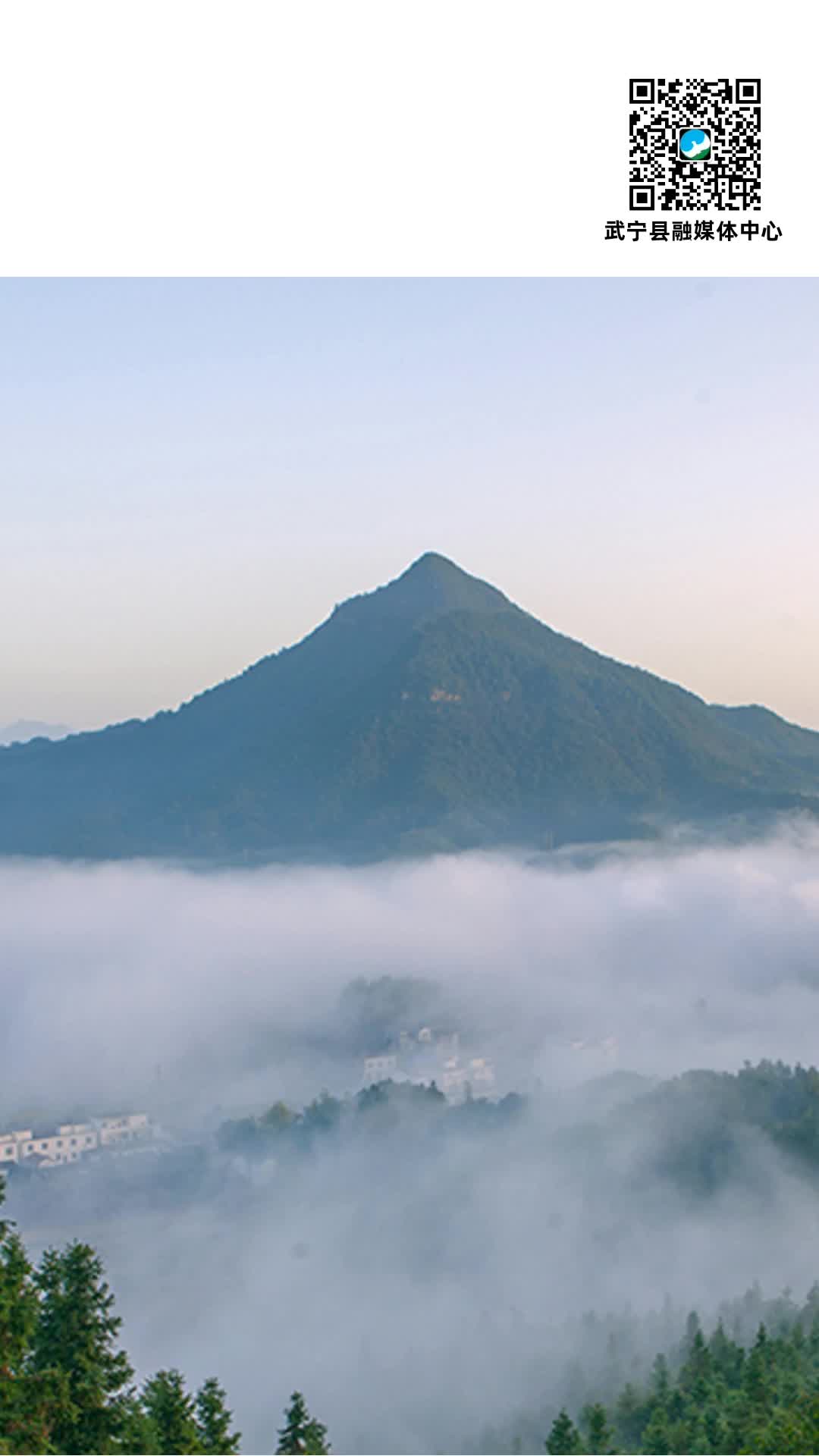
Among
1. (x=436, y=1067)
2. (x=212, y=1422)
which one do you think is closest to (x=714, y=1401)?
(x=212, y=1422)

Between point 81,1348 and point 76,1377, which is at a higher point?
point 81,1348

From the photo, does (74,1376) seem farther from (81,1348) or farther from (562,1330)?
(562,1330)

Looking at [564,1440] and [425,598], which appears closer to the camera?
[564,1440]

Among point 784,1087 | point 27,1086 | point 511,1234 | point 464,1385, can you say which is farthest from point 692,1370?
point 27,1086

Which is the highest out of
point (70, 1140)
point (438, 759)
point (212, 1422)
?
point (438, 759)

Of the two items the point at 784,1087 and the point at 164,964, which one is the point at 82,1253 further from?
the point at 164,964

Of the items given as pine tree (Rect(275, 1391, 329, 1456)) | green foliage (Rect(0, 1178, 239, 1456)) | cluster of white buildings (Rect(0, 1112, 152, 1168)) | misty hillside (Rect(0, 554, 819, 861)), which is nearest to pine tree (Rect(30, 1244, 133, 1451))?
green foliage (Rect(0, 1178, 239, 1456))
